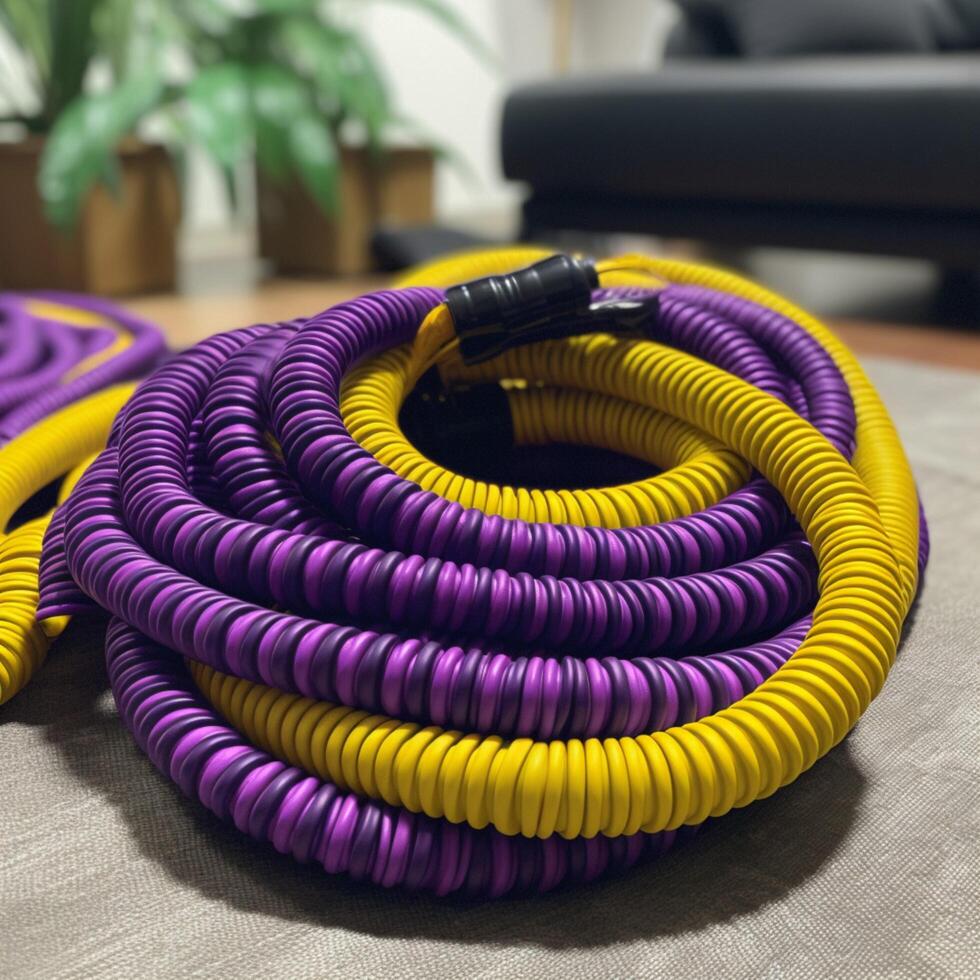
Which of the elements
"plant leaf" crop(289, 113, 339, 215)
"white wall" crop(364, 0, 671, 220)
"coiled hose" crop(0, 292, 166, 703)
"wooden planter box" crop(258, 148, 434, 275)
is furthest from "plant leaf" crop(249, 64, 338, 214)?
"white wall" crop(364, 0, 671, 220)

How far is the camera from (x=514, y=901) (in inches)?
18.6

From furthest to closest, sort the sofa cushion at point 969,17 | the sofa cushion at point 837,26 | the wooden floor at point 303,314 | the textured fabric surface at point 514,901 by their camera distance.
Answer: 1. the sofa cushion at point 969,17
2. the sofa cushion at point 837,26
3. the wooden floor at point 303,314
4. the textured fabric surface at point 514,901

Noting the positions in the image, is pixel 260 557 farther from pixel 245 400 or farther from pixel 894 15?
pixel 894 15

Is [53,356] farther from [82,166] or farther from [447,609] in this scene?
[447,609]

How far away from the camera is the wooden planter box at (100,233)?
7.19ft

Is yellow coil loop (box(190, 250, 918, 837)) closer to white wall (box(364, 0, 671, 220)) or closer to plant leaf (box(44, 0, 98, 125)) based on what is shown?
plant leaf (box(44, 0, 98, 125))

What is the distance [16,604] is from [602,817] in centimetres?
42

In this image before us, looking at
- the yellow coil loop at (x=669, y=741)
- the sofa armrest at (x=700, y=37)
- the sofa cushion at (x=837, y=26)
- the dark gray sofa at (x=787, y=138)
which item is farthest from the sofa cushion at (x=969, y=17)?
the yellow coil loop at (x=669, y=741)

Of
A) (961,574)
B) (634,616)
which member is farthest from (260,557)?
(961,574)

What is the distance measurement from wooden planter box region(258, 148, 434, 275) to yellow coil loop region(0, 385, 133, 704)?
174 centimetres

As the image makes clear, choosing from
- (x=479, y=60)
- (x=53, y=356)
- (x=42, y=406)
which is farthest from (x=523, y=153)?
(x=479, y=60)

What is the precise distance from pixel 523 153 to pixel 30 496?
5.77 feet

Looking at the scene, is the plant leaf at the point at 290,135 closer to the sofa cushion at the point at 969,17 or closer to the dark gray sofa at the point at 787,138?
the dark gray sofa at the point at 787,138

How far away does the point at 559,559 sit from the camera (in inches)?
21.9
